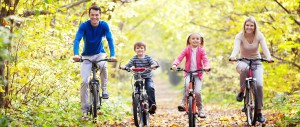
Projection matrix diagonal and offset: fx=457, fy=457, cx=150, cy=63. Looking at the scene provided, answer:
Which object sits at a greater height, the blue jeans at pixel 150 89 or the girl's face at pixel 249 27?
the girl's face at pixel 249 27

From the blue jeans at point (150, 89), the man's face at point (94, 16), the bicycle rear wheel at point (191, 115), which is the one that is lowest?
the bicycle rear wheel at point (191, 115)

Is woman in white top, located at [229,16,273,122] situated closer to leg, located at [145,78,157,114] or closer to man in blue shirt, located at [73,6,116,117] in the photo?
leg, located at [145,78,157,114]

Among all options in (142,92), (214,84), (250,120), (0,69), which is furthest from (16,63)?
(214,84)

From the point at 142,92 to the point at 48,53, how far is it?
2664 mm

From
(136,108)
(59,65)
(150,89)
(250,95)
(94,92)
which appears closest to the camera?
(136,108)

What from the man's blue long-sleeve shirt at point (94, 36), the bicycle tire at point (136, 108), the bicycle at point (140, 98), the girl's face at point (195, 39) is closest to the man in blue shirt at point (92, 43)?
the man's blue long-sleeve shirt at point (94, 36)

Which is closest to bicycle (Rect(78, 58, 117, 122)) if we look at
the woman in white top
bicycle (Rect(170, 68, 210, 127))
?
bicycle (Rect(170, 68, 210, 127))

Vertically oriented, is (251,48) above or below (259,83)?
above

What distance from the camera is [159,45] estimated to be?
1711 inches

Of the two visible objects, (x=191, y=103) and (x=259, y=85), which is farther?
(x=259, y=85)

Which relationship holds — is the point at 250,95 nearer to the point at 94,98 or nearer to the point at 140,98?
the point at 140,98

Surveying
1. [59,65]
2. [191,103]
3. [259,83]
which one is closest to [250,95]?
[259,83]

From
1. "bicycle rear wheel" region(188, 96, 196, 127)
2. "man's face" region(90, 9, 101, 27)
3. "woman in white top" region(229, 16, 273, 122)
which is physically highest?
"man's face" region(90, 9, 101, 27)

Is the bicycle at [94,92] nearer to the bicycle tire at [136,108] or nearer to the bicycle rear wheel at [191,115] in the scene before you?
the bicycle tire at [136,108]
